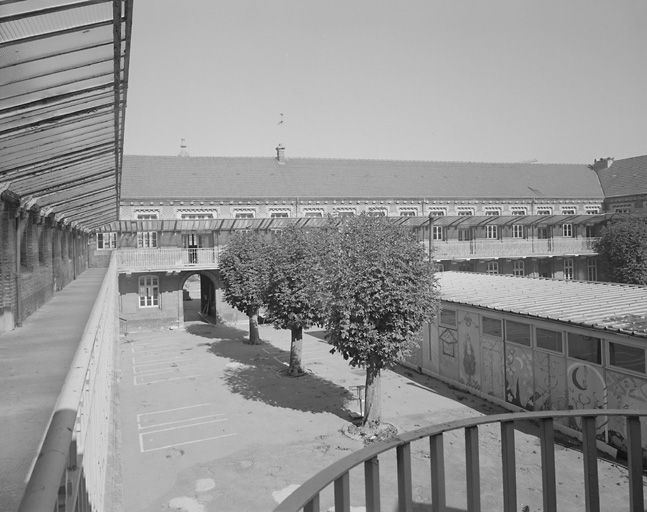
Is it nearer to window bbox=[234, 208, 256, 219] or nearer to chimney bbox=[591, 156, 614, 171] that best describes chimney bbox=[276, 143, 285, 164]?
window bbox=[234, 208, 256, 219]

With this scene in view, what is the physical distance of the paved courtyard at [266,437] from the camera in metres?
10.2

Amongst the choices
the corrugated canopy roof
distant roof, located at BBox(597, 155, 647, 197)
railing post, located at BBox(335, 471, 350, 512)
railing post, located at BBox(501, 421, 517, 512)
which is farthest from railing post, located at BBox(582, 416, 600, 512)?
distant roof, located at BBox(597, 155, 647, 197)

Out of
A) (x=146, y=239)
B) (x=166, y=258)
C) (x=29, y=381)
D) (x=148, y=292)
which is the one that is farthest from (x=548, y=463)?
(x=146, y=239)

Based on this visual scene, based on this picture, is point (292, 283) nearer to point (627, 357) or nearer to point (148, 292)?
point (627, 357)

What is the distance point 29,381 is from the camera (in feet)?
20.4

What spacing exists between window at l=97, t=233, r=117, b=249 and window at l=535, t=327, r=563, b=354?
1100 inches

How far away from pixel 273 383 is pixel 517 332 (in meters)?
8.86

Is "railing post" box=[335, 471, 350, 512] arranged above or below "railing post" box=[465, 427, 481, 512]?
above

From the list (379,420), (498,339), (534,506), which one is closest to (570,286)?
(498,339)

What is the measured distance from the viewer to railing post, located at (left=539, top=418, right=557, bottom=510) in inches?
114

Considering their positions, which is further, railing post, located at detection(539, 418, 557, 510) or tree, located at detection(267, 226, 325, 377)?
tree, located at detection(267, 226, 325, 377)

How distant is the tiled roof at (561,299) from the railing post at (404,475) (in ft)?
33.9

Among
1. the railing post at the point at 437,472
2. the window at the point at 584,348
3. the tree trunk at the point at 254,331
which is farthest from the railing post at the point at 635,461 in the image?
the tree trunk at the point at 254,331

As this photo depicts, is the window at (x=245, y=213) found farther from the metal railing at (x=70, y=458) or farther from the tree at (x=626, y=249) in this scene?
the metal railing at (x=70, y=458)
